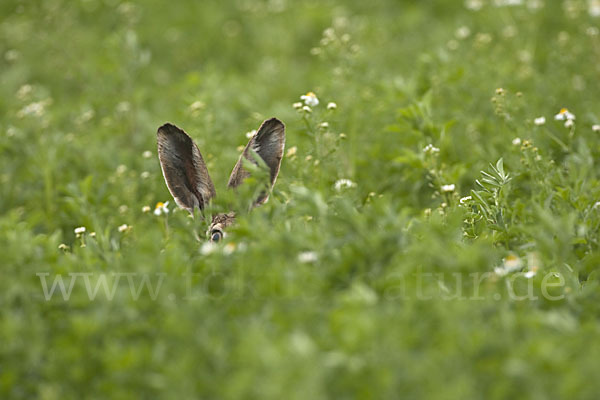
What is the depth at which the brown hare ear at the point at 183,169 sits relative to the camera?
4.70 m

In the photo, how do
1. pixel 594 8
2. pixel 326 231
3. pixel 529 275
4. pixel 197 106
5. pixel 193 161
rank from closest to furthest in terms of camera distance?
pixel 326 231, pixel 529 275, pixel 193 161, pixel 197 106, pixel 594 8

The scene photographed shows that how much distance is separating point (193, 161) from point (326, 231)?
157 centimetres

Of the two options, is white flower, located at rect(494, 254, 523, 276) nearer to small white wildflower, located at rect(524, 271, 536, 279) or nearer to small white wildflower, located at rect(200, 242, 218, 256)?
small white wildflower, located at rect(524, 271, 536, 279)

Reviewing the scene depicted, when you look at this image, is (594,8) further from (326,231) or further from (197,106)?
(326,231)

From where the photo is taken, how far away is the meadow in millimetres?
2799

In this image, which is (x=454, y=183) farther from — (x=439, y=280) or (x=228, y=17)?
(x=228, y=17)

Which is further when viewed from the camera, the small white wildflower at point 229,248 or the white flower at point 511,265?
the white flower at point 511,265

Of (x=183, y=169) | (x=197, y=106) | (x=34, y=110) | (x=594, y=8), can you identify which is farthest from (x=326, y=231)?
(x=594, y=8)

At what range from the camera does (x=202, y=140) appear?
231 inches

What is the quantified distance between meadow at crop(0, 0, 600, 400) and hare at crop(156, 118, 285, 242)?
0.18 m

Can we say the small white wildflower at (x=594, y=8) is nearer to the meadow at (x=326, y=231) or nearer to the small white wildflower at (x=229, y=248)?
the meadow at (x=326, y=231)

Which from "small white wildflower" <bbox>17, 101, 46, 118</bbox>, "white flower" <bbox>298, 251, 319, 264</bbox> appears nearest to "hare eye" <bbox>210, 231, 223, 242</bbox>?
"white flower" <bbox>298, 251, 319, 264</bbox>

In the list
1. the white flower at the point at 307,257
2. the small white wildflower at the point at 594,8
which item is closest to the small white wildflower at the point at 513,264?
the white flower at the point at 307,257

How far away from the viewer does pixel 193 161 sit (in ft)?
15.5
